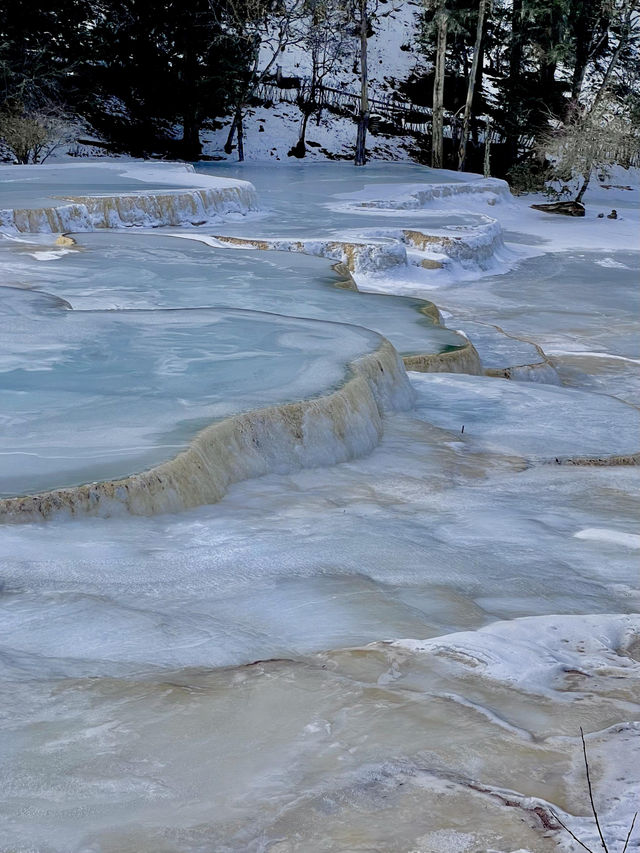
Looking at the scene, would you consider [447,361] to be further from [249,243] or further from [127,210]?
[127,210]

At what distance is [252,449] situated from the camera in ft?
15.8

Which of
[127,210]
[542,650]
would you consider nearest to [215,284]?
[127,210]

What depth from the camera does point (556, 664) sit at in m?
3.12

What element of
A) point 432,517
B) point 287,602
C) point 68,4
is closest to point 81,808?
point 287,602

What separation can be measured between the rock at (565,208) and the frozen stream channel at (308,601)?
576 inches

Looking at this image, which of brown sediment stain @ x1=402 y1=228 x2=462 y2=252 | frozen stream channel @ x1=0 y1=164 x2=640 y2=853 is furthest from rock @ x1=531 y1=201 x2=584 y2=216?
frozen stream channel @ x1=0 y1=164 x2=640 y2=853

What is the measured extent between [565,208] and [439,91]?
6.18 metres

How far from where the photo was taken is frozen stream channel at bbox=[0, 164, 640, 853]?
7.69ft

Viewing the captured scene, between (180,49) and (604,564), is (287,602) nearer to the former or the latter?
(604,564)

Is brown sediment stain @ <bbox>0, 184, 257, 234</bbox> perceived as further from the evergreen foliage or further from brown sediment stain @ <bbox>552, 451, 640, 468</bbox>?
the evergreen foliage

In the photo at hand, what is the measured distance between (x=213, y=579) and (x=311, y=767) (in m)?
1.22

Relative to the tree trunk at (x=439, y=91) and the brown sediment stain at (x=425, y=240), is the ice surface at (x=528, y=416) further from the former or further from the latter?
the tree trunk at (x=439, y=91)

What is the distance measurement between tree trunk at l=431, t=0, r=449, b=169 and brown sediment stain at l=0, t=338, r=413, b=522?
21026 mm

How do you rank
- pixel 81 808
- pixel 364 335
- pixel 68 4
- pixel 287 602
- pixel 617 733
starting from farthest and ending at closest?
pixel 68 4, pixel 364 335, pixel 287 602, pixel 617 733, pixel 81 808
